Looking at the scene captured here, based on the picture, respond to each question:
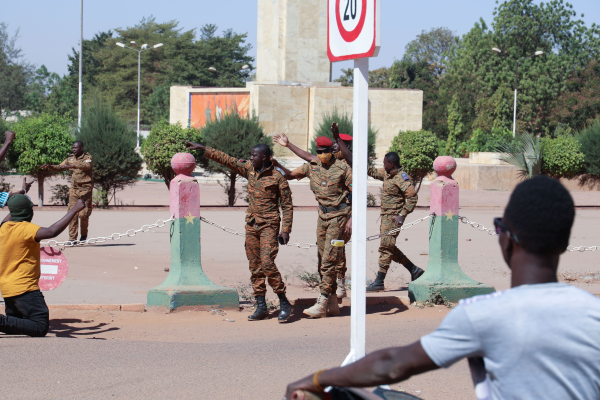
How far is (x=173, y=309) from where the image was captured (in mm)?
6965

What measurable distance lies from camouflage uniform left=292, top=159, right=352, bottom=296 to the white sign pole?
9.44ft

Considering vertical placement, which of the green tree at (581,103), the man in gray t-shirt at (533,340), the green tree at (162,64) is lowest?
the man in gray t-shirt at (533,340)

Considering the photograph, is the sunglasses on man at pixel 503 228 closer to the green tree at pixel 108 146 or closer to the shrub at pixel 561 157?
the green tree at pixel 108 146

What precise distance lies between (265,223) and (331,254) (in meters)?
0.79

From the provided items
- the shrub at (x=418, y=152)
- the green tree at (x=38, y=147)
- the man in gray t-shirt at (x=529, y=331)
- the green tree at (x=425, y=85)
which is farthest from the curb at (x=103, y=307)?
the green tree at (x=425, y=85)

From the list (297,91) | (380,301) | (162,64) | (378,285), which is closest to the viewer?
(380,301)

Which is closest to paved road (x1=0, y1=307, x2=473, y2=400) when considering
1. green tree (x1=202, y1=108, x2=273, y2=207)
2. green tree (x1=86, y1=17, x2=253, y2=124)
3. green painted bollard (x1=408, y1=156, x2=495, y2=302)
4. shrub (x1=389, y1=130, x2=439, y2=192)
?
green painted bollard (x1=408, y1=156, x2=495, y2=302)

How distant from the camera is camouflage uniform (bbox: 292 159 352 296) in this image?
675 centimetres

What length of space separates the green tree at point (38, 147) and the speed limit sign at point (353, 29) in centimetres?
1653

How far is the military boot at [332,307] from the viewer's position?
6.88 metres

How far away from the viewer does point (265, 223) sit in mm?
6574

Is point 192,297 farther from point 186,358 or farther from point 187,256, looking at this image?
point 186,358

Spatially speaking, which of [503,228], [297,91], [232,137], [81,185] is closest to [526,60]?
[297,91]

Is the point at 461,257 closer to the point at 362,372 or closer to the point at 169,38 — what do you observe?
the point at 362,372
